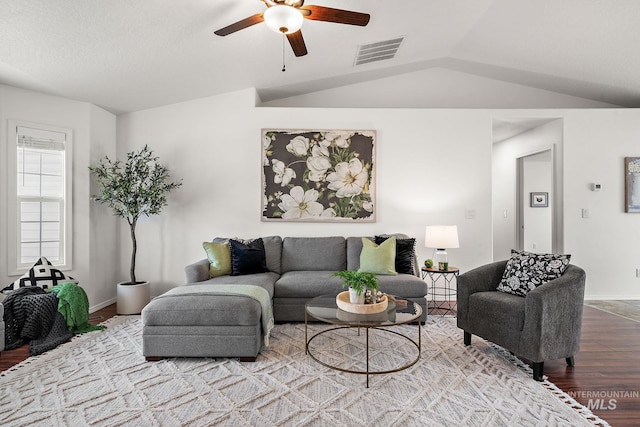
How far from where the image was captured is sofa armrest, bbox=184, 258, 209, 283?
334cm

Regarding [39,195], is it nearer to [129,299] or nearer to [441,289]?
[129,299]

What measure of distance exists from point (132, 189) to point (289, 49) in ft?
7.92

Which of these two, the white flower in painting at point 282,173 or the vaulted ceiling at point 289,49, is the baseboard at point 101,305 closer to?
the vaulted ceiling at point 289,49

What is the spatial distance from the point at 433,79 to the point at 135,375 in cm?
499

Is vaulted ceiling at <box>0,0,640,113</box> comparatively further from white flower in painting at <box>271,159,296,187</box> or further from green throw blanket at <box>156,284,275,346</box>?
green throw blanket at <box>156,284,275,346</box>

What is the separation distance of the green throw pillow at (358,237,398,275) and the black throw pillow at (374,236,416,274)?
0.25 ft

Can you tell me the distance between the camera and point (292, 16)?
6.58 feet

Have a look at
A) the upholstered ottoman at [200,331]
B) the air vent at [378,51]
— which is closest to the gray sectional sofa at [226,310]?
the upholstered ottoman at [200,331]

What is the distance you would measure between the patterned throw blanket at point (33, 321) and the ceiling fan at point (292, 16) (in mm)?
2815

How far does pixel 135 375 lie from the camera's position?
231 cm

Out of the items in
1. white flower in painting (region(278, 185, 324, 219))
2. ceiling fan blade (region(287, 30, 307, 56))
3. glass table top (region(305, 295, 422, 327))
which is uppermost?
ceiling fan blade (region(287, 30, 307, 56))

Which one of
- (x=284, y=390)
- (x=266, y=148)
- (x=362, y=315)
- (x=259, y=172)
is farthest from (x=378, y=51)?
(x=284, y=390)

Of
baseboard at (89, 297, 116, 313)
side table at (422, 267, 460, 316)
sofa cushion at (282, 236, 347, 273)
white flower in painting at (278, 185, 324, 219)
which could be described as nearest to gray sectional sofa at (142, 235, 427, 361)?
sofa cushion at (282, 236, 347, 273)

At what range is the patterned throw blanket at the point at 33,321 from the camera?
2767mm
